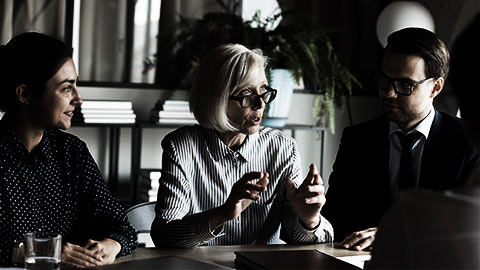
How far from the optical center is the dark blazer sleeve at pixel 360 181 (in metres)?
2.57

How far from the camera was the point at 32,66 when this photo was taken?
2.17m

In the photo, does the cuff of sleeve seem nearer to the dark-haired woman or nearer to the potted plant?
the dark-haired woman

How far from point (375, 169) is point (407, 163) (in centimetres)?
12

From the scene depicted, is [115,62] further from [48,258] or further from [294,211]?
[48,258]

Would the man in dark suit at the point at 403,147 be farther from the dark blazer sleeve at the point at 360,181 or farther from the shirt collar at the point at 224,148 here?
the shirt collar at the point at 224,148

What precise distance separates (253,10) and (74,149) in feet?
8.20

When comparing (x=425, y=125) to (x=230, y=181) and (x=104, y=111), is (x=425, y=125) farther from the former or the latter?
(x=104, y=111)

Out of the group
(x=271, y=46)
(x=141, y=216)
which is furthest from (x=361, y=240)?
(x=271, y=46)

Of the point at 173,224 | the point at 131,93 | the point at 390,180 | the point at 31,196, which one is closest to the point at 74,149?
the point at 31,196

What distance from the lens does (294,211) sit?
232 centimetres

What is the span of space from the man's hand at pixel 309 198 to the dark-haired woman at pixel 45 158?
523 mm

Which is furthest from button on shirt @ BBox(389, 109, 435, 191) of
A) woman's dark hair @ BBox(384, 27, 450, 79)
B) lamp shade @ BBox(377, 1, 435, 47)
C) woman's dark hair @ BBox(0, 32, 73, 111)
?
lamp shade @ BBox(377, 1, 435, 47)

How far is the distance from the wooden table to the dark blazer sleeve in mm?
411

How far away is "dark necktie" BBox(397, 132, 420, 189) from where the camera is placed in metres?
2.57
